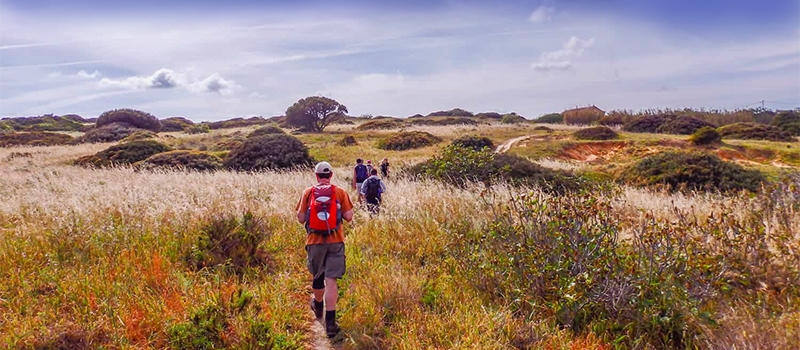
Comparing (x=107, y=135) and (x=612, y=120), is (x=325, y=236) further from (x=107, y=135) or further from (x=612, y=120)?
(x=612, y=120)

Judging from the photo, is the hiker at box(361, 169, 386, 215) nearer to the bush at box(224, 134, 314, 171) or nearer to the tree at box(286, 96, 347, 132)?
the bush at box(224, 134, 314, 171)

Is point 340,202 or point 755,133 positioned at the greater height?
point 340,202

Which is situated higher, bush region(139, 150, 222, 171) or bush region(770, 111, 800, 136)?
bush region(770, 111, 800, 136)

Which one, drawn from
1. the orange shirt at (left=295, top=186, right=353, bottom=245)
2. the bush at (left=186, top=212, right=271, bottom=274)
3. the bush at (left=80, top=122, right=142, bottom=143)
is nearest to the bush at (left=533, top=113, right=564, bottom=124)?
the bush at (left=80, top=122, right=142, bottom=143)

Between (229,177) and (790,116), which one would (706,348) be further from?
(790,116)

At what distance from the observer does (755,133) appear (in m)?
29.8

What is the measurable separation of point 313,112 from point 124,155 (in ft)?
90.4

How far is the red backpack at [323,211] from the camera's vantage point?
363cm

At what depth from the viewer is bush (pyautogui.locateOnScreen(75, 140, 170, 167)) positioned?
64.5ft

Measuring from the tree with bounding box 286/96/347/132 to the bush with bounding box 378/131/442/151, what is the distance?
17840 mm

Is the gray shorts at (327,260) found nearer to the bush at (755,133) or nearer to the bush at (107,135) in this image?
the bush at (755,133)

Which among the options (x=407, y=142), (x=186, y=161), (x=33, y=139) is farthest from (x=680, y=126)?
(x=33, y=139)

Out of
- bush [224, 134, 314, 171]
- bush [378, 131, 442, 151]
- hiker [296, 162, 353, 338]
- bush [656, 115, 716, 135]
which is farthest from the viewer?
bush [656, 115, 716, 135]

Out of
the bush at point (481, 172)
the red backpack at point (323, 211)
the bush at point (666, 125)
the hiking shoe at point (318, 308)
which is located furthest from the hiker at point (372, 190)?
the bush at point (666, 125)
